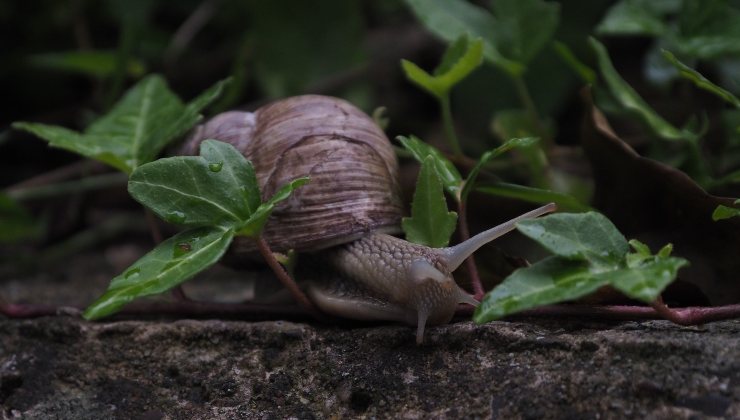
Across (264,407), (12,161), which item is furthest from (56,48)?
(264,407)

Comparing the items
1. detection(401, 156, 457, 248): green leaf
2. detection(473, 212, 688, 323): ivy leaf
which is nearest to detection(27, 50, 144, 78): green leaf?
detection(401, 156, 457, 248): green leaf

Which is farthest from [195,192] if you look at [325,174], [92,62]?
[92,62]

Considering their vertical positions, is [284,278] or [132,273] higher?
[132,273]

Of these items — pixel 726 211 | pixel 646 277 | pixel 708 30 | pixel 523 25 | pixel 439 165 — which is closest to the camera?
pixel 646 277

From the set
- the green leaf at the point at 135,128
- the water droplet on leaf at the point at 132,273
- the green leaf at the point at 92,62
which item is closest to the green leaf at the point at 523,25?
the green leaf at the point at 135,128

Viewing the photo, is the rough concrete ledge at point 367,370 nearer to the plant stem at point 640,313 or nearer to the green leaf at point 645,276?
the plant stem at point 640,313

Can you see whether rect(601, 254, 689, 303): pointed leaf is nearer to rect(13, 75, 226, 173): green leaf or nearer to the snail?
the snail

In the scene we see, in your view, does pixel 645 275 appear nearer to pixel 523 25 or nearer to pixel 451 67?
pixel 451 67
